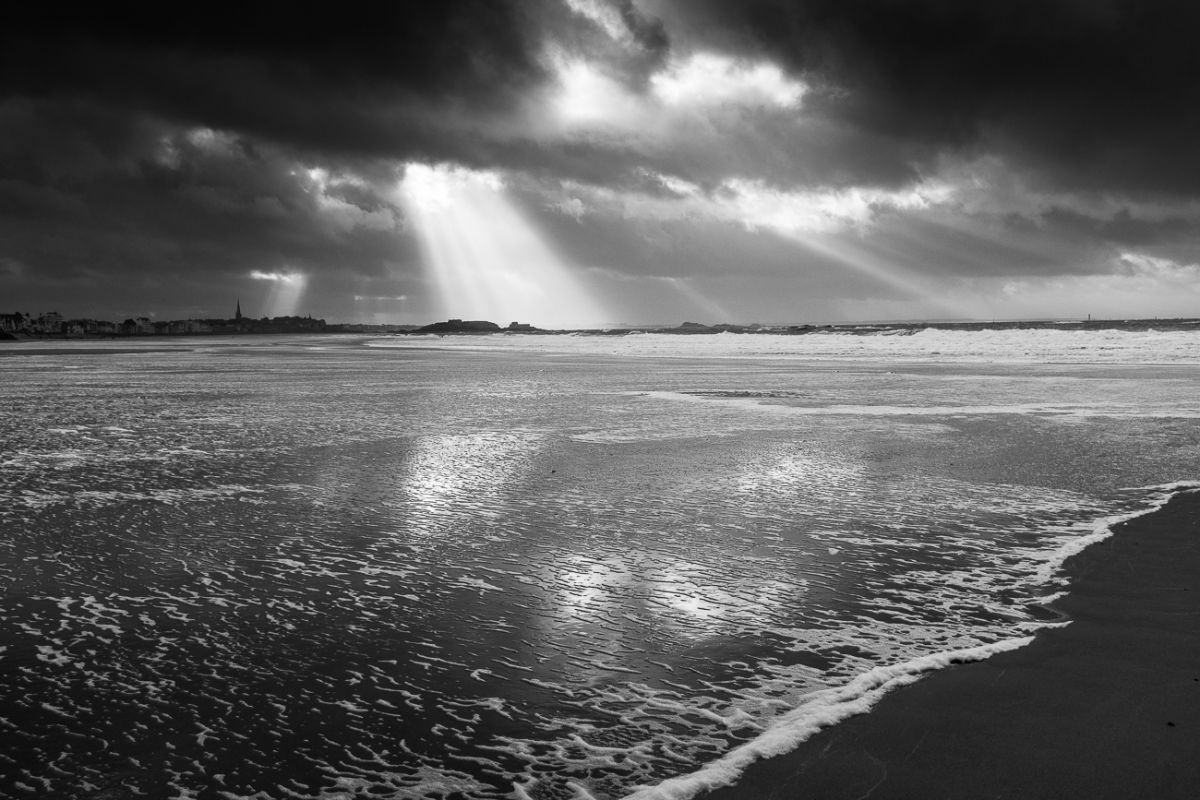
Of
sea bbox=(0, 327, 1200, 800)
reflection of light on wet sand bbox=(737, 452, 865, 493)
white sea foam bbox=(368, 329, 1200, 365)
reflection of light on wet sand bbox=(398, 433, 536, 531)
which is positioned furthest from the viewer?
white sea foam bbox=(368, 329, 1200, 365)

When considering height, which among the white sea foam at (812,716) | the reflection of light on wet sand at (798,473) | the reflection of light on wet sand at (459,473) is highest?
the reflection of light on wet sand at (798,473)

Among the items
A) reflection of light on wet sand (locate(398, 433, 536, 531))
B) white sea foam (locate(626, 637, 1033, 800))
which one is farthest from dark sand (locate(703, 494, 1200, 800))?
reflection of light on wet sand (locate(398, 433, 536, 531))

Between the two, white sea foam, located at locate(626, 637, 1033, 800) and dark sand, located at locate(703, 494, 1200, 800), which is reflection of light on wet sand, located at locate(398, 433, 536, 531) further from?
dark sand, located at locate(703, 494, 1200, 800)

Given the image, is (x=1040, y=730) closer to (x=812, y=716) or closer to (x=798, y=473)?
(x=812, y=716)

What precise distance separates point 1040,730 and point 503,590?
2.93 meters

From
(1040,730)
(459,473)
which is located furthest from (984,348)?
(1040,730)

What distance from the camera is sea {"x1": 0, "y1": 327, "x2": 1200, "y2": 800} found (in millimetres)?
3098

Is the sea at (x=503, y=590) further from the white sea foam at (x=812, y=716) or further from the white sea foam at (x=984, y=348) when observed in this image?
the white sea foam at (x=984, y=348)

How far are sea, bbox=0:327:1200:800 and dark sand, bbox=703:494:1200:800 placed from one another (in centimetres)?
15

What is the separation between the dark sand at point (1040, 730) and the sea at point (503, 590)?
15 centimetres

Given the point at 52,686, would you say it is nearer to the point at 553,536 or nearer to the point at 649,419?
the point at 553,536

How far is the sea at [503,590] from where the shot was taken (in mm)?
3098

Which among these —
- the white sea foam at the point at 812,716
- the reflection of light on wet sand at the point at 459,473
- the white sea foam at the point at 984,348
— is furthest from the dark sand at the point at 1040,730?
the white sea foam at the point at 984,348

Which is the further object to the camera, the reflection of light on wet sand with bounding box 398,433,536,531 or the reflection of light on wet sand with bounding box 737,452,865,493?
the reflection of light on wet sand with bounding box 737,452,865,493
